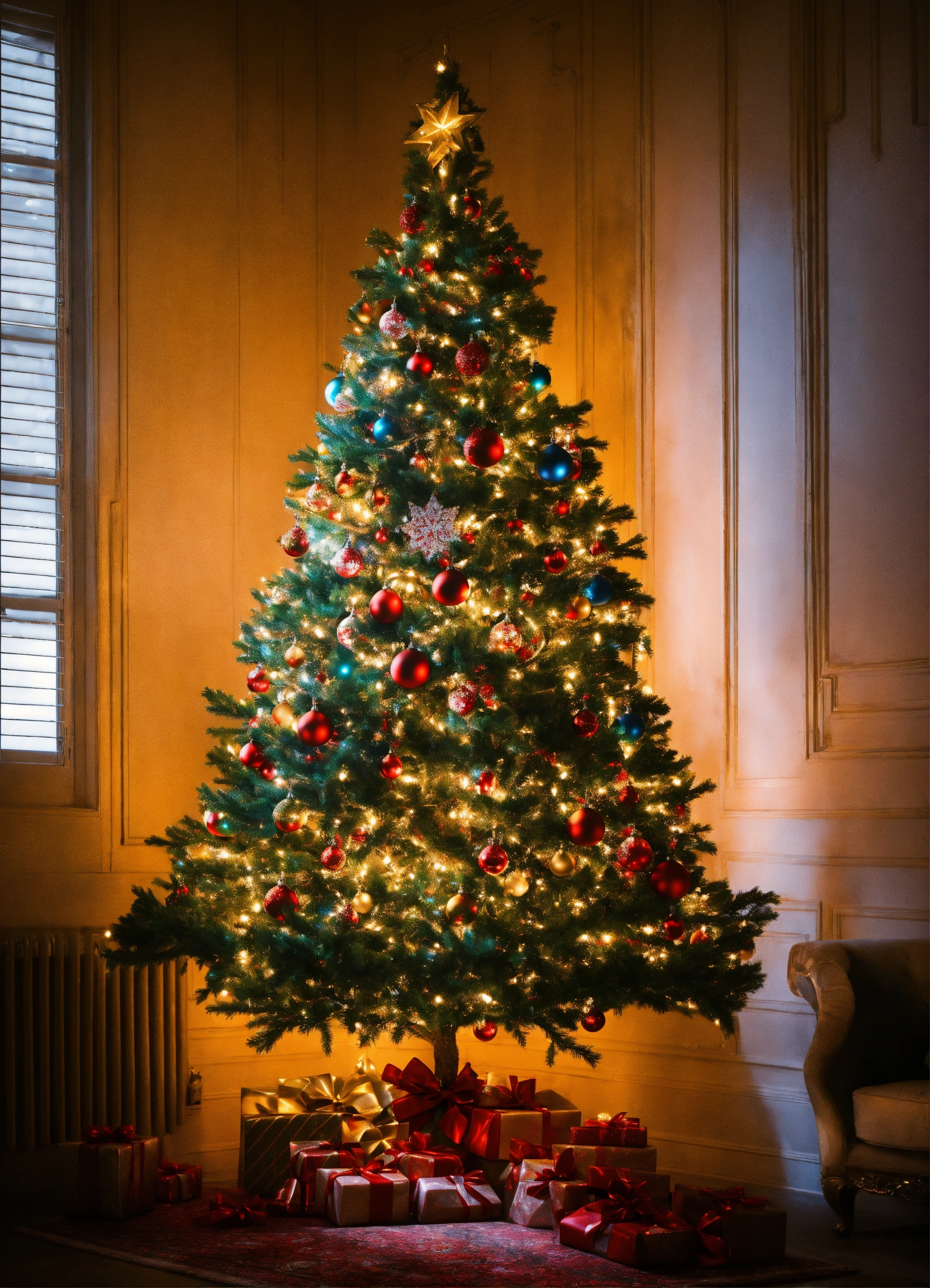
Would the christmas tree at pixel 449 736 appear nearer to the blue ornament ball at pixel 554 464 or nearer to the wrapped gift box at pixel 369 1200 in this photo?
the blue ornament ball at pixel 554 464

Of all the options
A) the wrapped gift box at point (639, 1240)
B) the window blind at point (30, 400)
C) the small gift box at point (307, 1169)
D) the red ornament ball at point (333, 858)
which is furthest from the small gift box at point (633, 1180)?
the window blind at point (30, 400)

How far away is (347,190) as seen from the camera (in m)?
6.45

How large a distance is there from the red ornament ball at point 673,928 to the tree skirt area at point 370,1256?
0.90 meters

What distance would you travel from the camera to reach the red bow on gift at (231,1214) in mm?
4121

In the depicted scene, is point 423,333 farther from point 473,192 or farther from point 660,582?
point 660,582

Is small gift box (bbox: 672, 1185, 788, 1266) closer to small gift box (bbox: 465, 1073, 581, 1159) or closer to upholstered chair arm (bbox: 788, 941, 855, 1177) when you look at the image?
upholstered chair arm (bbox: 788, 941, 855, 1177)

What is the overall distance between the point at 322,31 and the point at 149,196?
1331mm

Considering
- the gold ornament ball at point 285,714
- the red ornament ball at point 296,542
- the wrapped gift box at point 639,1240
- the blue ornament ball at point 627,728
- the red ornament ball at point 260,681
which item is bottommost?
the wrapped gift box at point 639,1240

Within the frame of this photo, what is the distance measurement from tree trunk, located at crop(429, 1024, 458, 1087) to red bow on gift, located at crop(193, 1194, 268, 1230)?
2.28 feet

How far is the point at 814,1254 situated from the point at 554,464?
239 centimetres

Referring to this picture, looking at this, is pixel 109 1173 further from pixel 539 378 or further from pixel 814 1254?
pixel 539 378

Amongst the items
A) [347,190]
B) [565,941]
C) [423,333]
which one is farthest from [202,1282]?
[347,190]

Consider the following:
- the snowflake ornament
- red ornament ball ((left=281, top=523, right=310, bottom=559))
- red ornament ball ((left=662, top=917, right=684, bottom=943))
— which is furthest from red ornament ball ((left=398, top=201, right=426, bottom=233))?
red ornament ball ((left=662, top=917, right=684, bottom=943))

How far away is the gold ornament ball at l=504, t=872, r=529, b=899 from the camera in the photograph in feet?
13.1
